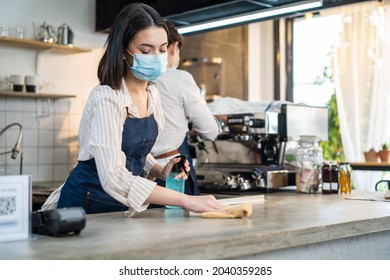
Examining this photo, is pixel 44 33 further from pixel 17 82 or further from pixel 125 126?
pixel 125 126

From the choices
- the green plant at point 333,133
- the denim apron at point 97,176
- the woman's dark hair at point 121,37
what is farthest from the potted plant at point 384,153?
the woman's dark hair at point 121,37

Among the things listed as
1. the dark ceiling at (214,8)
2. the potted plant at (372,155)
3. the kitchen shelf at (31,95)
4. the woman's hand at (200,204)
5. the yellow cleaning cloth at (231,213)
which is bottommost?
the yellow cleaning cloth at (231,213)

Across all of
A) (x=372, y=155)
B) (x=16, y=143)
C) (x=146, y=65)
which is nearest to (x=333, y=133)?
(x=372, y=155)

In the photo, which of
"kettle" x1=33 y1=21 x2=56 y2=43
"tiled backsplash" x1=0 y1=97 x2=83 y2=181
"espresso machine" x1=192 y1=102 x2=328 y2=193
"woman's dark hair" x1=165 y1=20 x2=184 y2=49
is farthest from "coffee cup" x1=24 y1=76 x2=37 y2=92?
"woman's dark hair" x1=165 y1=20 x2=184 y2=49

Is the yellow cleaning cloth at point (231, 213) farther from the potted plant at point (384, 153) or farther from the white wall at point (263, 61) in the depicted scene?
the white wall at point (263, 61)

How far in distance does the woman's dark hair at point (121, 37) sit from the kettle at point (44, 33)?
2.44 meters

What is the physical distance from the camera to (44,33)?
13.9 ft

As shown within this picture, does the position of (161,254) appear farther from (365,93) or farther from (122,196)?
(365,93)

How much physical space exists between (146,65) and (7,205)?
73 cm

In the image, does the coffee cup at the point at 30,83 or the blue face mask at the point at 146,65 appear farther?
the coffee cup at the point at 30,83

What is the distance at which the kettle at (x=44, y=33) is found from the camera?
13.8 ft

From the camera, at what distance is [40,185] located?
397cm

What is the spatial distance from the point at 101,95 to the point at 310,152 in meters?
1.47

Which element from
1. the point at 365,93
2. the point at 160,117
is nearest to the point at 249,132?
the point at 160,117
